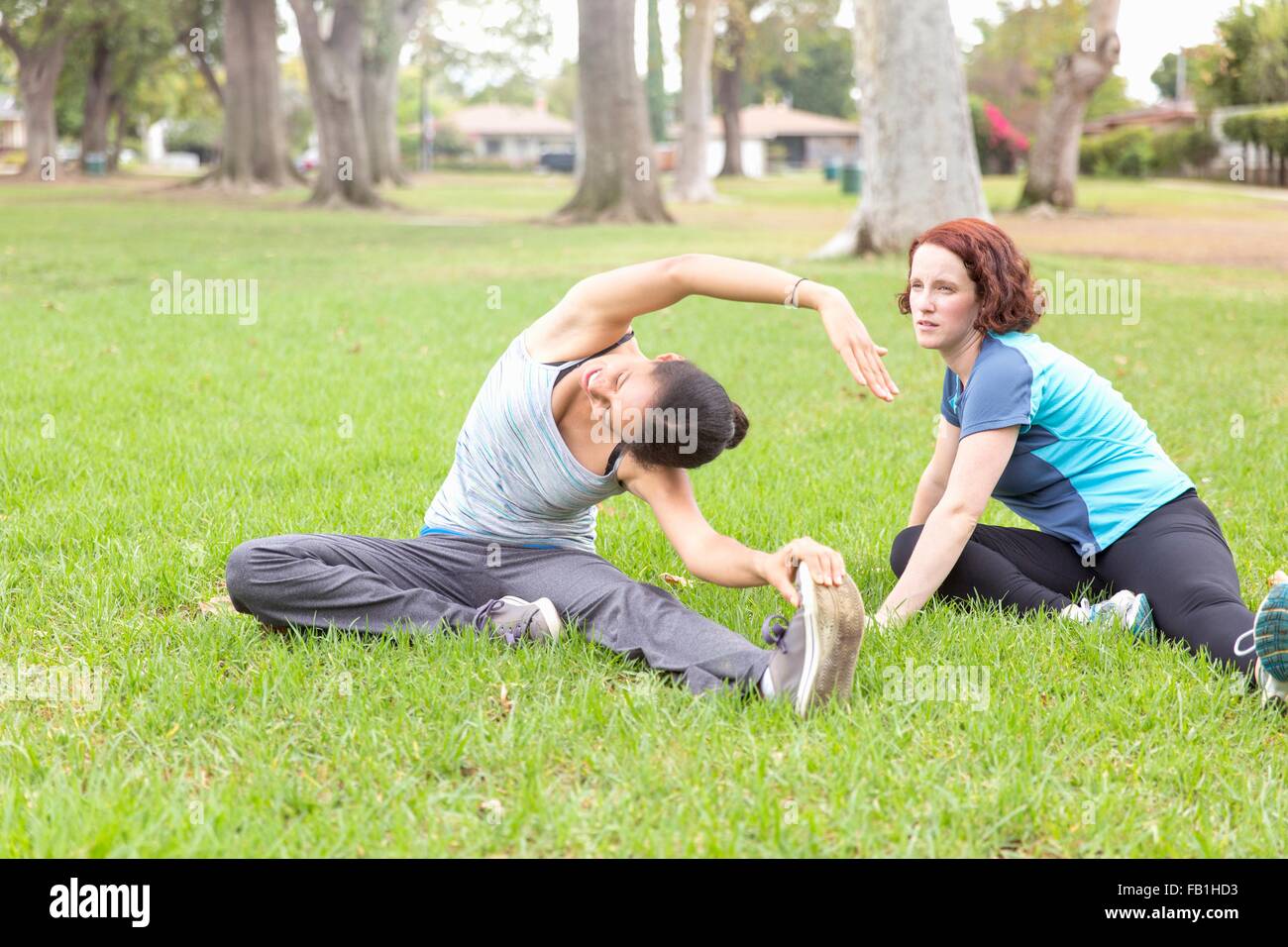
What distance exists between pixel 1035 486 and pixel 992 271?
0.71 meters

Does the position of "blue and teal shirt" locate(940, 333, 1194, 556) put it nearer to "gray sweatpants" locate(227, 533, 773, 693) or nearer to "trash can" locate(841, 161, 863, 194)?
"gray sweatpants" locate(227, 533, 773, 693)

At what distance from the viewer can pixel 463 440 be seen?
386 centimetres

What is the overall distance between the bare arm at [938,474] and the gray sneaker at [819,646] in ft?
3.65

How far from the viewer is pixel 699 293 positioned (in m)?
3.27

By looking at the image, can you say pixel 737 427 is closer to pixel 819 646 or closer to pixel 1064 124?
pixel 819 646

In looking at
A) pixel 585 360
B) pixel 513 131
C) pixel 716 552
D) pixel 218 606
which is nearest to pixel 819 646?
pixel 716 552

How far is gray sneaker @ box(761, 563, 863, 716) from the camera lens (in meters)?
2.95

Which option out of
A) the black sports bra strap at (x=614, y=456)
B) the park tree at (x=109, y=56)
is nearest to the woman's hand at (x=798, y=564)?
the black sports bra strap at (x=614, y=456)

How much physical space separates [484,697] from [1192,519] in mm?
2116

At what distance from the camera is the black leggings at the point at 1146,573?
11.2ft

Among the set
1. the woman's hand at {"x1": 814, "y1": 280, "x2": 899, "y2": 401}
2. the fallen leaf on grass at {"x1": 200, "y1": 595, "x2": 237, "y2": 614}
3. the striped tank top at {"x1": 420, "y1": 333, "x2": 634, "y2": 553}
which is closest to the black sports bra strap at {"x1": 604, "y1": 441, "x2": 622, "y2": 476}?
the striped tank top at {"x1": 420, "y1": 333, "x2": 634, "y2": 553}

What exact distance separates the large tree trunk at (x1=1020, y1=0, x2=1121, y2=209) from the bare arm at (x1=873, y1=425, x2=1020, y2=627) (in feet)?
70.6
